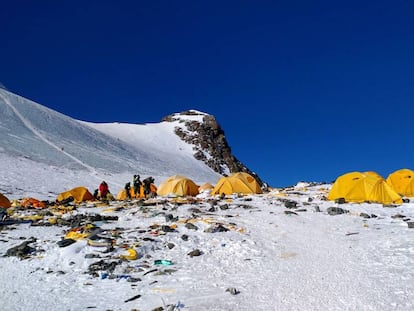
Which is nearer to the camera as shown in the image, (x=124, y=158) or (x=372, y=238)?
(x=372, y=238)

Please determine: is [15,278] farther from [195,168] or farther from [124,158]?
[195,168]

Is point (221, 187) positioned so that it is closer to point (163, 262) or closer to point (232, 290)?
point (163, 262)

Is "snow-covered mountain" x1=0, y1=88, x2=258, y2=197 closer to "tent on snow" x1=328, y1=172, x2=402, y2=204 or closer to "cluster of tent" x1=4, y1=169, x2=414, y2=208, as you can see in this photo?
"cluster of tent" x1=4, y1=169, x2=414, y2=208

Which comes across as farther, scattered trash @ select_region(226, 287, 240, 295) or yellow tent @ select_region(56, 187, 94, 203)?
yellow tent @ select_region(56, 187, 94, 203)

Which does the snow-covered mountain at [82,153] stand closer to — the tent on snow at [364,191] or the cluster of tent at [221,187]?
the cluster of tent at [221,187]

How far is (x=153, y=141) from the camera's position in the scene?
95.2 m

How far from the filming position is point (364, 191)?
19.2m

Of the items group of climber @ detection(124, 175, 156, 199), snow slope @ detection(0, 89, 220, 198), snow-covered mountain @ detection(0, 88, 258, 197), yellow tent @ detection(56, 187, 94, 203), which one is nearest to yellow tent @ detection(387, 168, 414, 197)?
group of climber @ detection(124, 175, 156, 199)

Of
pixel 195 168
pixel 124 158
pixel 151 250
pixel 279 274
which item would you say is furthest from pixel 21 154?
pixel 279 274

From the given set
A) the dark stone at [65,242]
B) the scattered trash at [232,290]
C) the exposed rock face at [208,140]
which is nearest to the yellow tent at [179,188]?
the dark stone at [65,242]

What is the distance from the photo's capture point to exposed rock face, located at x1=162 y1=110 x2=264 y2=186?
9438 centimetres

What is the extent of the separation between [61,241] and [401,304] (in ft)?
27.9

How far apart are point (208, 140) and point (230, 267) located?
310 feet

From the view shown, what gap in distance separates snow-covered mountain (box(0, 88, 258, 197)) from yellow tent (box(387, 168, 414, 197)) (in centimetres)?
2597
